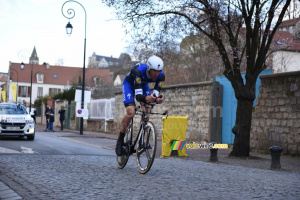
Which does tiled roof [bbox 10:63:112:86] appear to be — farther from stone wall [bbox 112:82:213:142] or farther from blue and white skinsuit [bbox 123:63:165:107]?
blue and white skinsuit [bbox 123:63:165:107]

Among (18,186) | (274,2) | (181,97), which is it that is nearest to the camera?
(18,186)

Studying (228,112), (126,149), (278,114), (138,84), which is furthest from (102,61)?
(138,84)

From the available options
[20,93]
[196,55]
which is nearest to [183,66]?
[196,55]

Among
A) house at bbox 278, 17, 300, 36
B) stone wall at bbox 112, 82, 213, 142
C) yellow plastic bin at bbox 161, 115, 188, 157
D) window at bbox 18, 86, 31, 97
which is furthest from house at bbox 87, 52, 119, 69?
yellow plastic bin at bbox 161, 115, 188, 157

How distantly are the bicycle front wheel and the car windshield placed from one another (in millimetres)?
11894

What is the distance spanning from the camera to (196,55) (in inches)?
1235

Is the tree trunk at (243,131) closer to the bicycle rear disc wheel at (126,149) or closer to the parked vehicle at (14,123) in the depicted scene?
the bicycle rear disc wheel at (126,149)

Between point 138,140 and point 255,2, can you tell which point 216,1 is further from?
point 138,140

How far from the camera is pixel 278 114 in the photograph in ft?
45.6

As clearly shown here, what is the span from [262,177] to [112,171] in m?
2.53

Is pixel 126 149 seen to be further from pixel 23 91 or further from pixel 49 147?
pixel 23 91

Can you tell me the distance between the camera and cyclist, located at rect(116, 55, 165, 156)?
7021 millimetres

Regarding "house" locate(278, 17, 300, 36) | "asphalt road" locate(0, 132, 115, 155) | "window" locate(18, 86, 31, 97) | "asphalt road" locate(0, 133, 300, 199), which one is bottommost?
"asphalt road" locate(0, 132, 115, 155)

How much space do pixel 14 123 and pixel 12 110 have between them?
1141 millimetres
